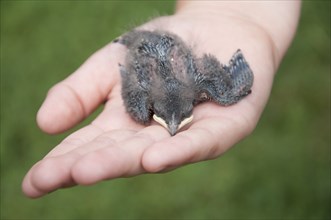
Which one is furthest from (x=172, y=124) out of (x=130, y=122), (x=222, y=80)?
(x=222, y=80)

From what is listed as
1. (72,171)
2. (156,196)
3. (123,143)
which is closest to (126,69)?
(123,143)

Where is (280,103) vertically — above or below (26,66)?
below

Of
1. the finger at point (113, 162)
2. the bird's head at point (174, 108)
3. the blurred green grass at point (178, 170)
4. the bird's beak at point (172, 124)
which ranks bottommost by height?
the blurred green grass at point (178, 170)

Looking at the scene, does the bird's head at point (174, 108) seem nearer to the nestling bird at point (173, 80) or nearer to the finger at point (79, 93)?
the nestling bird at point (173, 80)

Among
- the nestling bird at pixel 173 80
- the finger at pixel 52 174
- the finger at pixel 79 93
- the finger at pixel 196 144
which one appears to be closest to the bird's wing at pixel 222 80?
the nestling bird at pixel 173 80

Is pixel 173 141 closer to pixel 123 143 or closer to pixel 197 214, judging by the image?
pixel 123 143

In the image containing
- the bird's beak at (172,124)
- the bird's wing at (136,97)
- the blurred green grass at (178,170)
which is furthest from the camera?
the blurred green grass at (178,170)
